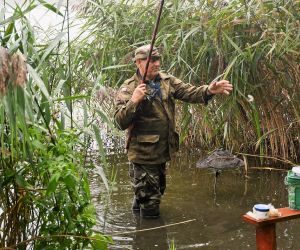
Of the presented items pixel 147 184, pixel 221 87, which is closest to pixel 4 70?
pixel 221 87

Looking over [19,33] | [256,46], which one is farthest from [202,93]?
[19,33]

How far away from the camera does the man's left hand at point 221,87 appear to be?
4852 millimetres

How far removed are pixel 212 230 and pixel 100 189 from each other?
1.65 metres

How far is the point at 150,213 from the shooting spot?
526cm

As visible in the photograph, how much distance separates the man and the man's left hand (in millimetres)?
42

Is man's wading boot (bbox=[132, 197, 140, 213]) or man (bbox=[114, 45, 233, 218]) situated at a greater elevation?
man (bbox=[114, 45, 233, 218])

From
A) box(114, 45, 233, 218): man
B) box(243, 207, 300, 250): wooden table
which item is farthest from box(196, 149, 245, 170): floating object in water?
box(243, 207, 300, 250): wooden table

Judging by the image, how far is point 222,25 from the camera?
225 inches

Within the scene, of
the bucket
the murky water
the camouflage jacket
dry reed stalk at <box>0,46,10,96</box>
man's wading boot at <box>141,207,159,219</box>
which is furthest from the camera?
man's wading boot at <box>141,207,159,219</box>

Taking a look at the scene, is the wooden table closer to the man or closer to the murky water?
the murky water

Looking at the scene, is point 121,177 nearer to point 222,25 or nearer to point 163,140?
point 163,140

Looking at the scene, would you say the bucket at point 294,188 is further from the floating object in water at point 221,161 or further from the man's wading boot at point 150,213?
the floating object in water at point 221,161

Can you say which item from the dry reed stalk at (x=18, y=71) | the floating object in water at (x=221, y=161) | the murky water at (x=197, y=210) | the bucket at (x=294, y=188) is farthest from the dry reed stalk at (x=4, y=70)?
the floating object in water at (x=221, y=161)

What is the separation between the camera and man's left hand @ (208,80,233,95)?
4852 mm
